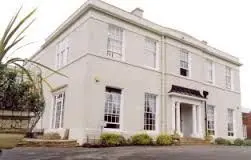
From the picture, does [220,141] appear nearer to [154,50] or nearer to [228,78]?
[228,78]

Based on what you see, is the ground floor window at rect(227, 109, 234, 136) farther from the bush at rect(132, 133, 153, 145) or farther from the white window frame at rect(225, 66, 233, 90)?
the bush at rect(132, 133, 153, 145)

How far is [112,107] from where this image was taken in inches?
612

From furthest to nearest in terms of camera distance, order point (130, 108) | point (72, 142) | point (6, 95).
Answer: point (130, 108) < point (72, 142) < point (6, 95)

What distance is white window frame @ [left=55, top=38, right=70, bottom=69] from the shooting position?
1812 cm

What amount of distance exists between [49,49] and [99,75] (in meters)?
7.75

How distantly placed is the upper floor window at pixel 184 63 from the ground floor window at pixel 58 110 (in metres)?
8.50

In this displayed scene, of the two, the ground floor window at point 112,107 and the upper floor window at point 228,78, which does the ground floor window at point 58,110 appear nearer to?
the ground floor window at point 112,107

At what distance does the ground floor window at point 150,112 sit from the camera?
17.0 meters

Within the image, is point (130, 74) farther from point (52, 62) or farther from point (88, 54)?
point (52, 62)

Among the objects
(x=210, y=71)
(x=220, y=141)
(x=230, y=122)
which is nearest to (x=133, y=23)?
(x=210, y=71)

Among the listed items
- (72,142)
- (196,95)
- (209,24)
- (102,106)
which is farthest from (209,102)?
(72,142)

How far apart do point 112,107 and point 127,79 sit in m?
1.94

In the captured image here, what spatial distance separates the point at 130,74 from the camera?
16.7m

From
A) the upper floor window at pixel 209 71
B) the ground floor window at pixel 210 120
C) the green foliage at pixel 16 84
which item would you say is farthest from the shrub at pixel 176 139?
the green foliage at pixel 16 84
